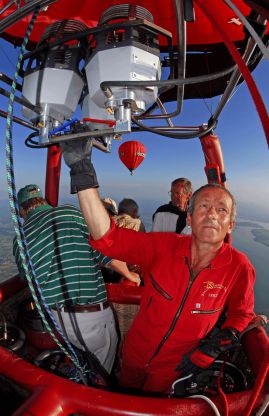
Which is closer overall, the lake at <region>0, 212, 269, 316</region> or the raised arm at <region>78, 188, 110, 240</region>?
the raised arm at <region>78, 188, 110, 240</region>

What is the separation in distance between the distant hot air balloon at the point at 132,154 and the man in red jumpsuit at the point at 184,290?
5025 mm

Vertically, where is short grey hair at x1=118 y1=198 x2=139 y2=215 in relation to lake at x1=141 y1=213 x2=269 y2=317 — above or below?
above

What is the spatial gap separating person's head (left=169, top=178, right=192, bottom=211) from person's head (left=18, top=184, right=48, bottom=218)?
1692 millimetres

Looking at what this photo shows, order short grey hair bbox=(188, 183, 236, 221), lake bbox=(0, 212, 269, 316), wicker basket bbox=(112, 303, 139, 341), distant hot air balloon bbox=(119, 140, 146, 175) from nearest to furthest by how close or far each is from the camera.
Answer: short grey hair bbox=(188, 183, 236, 221), wicker basket bbox=(112, 303, 139, 341), distant hot air balloon bbox=(119, 140, 146, 175), lake bbox=(0, 212, 269, 316)

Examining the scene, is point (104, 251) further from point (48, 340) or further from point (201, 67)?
point (201, 67)

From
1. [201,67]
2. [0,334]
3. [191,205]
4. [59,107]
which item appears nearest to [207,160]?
[201,67]

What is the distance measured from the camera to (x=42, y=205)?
6.27 feet

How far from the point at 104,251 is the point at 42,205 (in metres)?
0.66

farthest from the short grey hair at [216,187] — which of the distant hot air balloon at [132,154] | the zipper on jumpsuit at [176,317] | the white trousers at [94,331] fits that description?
the distant hot air balloon at [132,154]

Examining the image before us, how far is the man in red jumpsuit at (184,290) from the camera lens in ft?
4.96

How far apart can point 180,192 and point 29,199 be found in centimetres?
180

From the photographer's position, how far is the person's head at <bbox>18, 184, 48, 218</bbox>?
1919 millimetres

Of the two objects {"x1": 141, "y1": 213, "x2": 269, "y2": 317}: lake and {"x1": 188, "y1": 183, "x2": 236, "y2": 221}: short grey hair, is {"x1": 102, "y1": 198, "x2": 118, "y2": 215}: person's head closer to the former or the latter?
{"x1": 188, "y1": 183, "x2": 236, "y2": 221}: short grey hair

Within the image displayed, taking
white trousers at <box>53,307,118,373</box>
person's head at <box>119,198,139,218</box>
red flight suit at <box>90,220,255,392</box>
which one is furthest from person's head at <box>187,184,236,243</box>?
person's head at <box>119,198,139,218</box>
